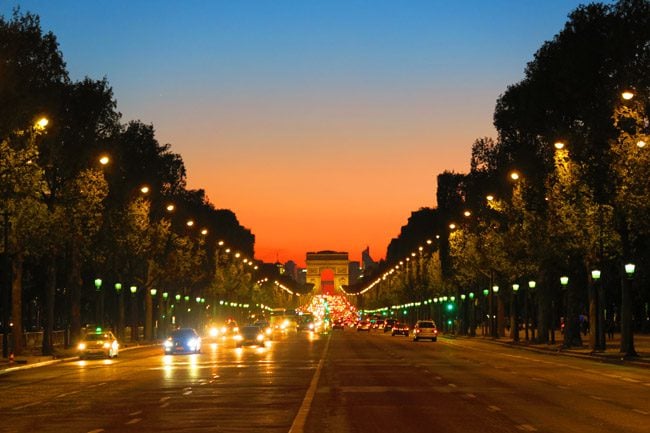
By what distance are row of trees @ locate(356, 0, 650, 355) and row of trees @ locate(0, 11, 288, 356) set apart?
25.0 metres

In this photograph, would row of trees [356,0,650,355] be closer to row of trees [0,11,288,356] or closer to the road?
the road

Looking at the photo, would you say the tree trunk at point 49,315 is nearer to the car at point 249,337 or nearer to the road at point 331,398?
→ the road at point 331,398

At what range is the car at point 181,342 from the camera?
71125 millimetres

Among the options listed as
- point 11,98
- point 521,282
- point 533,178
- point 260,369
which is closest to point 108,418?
point 260,369

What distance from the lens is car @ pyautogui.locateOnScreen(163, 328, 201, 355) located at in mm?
71125

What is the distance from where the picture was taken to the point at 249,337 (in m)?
89.3

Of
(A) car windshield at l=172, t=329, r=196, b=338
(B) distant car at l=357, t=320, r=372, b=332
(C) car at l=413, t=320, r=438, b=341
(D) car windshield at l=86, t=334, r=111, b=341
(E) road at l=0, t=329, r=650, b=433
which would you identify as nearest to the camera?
(E) road at l=0, t=329, r=650, b=433

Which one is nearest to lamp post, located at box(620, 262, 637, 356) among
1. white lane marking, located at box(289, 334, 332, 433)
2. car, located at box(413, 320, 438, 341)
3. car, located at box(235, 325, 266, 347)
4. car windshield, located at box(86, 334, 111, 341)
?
white lane marking, located at box(289, 334, 332, 433)

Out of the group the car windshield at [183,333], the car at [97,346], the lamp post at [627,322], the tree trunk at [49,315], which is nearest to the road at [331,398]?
the lamp post at [627,322]

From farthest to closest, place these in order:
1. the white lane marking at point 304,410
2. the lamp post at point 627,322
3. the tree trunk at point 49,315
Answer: the tree trunk at point 49,315 → the lamp post at point 627,322 → the white lane marking at point 304,410

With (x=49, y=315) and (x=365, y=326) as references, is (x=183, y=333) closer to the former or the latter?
(x=49, y=315)

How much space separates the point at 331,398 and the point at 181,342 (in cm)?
4139

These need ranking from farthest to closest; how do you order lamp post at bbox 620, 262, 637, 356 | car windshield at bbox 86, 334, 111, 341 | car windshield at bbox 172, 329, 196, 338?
car windshield at bbox 172, 329, 196, 338, car windshield at bbox 86, 334, 111, 341, lamp post at bbox 620, 262, 637, 356

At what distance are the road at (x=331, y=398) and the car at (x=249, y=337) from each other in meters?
35.2
